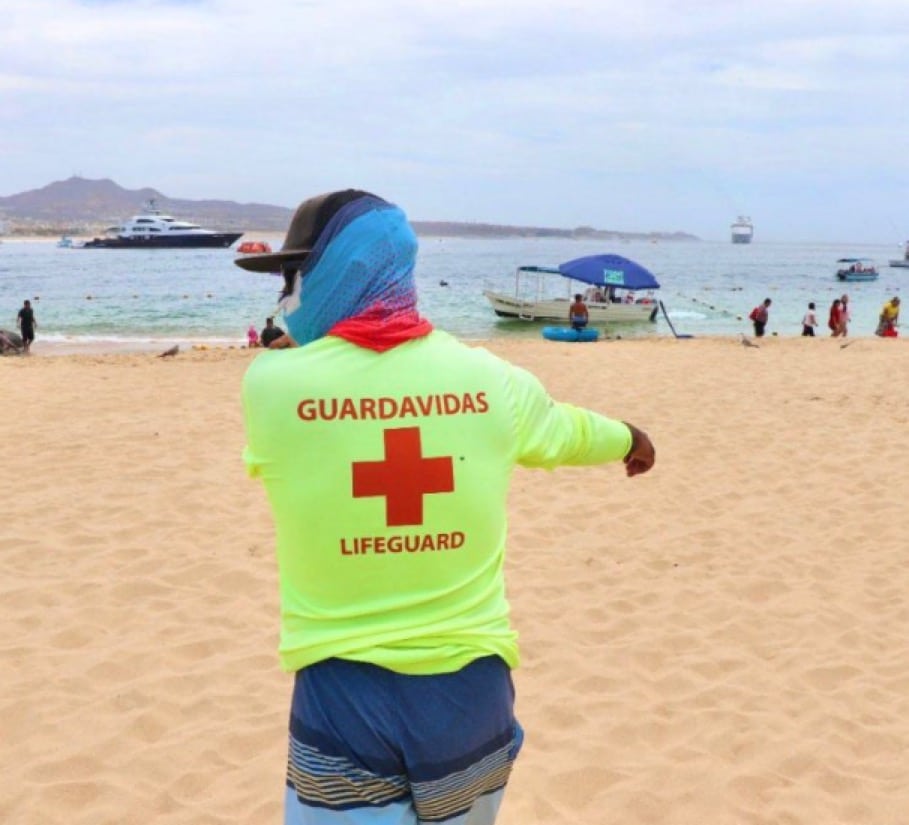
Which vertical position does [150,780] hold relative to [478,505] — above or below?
below

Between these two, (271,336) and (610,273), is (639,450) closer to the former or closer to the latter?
(271,336)

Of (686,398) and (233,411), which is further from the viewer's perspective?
(686,398)

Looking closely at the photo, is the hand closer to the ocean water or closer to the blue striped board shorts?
the blue striped board shorts

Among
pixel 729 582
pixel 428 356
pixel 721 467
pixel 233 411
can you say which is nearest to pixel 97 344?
pixel 233 411

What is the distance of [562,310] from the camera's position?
1134 inches

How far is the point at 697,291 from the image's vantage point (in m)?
57.3

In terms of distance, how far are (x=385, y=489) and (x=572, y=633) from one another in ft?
10.7

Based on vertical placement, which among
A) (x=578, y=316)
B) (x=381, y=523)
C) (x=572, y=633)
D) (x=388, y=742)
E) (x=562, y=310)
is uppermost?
(x=381, y=523)

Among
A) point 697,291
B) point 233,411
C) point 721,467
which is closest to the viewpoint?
point 721,467

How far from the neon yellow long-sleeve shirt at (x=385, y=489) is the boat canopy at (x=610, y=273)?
19095 mm

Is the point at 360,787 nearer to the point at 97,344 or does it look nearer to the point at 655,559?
the point at 655,559

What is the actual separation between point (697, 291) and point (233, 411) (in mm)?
51474

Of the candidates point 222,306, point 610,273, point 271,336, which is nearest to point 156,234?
point 222,306

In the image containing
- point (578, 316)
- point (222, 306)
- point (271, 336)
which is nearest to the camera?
point (271, 336)
